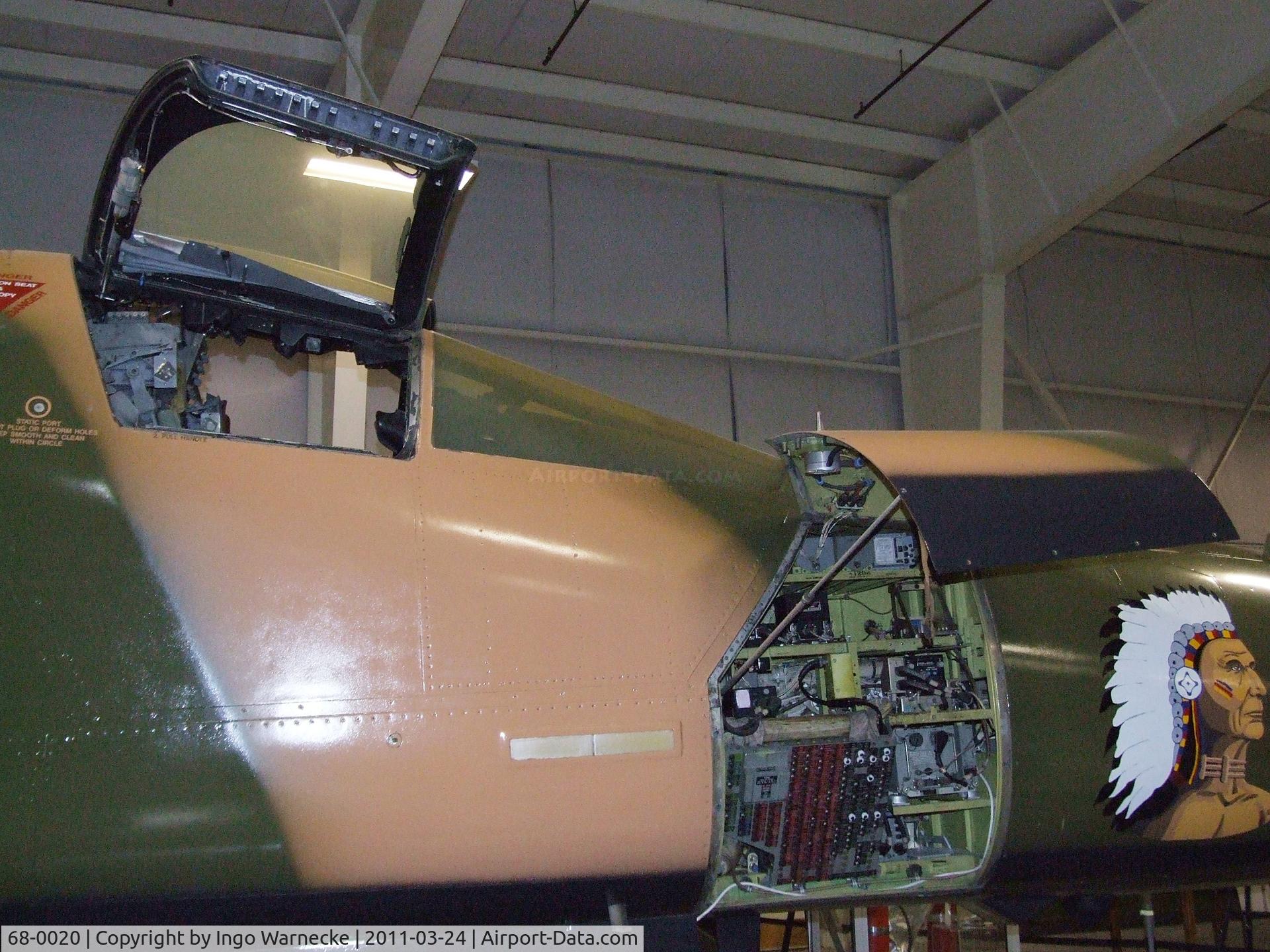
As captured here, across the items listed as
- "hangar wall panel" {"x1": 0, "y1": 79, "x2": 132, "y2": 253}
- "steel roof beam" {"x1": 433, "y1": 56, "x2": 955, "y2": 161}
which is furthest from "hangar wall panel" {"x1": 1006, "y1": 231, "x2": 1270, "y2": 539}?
"hangar wall panel" {"x1": 0, "y1": 79, "x2": 132, "y2": 253}

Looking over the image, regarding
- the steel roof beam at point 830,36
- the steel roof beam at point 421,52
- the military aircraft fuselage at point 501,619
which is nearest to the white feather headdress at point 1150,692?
the military aircraft fuselage at point 501,619

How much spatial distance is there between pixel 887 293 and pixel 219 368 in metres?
8.89

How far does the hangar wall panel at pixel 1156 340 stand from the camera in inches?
663

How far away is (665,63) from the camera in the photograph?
1241 cm

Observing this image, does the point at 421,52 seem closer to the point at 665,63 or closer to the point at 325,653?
the point at 665,63

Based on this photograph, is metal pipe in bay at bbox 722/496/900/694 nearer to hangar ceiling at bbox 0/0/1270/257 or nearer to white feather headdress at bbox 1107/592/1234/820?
white feather headdress at bbox 1107/592/1234/820

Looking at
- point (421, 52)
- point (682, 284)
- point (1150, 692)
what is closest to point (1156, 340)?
point (682, 284)

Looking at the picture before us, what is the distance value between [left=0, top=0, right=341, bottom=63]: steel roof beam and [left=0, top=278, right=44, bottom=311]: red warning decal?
339 inches

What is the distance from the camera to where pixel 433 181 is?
156 inches

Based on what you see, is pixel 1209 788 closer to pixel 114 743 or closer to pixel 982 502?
pixel 982 502

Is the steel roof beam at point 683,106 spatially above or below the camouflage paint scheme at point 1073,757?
above

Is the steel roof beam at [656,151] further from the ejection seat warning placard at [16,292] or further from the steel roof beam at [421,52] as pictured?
the ejection seat warning placard at [16,292]

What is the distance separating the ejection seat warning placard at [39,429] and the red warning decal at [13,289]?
14.2 inches

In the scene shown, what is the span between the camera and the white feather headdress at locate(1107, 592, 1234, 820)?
14.2ft
